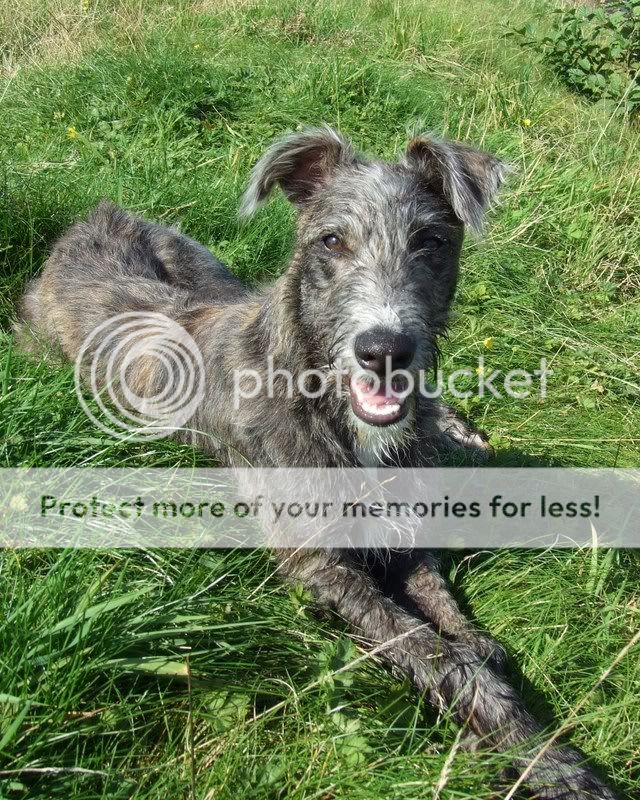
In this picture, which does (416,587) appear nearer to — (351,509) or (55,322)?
(351,509)

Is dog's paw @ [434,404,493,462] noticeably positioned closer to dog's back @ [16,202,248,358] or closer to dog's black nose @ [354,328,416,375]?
dog's black nose @ [354,328,416,375]

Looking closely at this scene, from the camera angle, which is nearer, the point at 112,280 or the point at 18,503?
the point at 18,503

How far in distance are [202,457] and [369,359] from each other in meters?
1.13

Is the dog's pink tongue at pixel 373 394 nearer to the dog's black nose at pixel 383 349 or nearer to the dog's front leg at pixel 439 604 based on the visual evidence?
the dog's black nose at pixel 383 349

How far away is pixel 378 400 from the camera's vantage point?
2.92 m

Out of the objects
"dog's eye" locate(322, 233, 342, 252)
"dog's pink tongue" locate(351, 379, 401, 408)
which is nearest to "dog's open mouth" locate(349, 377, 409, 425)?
"dog's pink tongue" locate(351, 379, 401, 408)

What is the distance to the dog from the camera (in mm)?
2699

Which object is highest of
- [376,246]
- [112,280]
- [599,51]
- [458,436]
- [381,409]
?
[376,246]

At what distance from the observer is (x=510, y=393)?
473 cm

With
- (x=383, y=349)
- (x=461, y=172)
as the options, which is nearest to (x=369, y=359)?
(x=383, y=349)

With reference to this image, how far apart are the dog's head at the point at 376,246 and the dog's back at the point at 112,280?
944 mm
